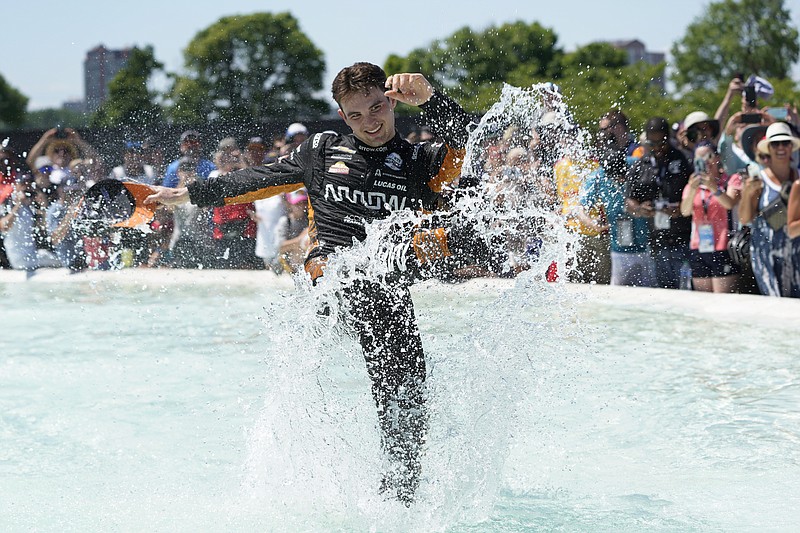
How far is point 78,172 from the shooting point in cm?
1159

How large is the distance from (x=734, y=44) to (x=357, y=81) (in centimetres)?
7168

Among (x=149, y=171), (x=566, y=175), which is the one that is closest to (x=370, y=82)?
(x=566, y=175)

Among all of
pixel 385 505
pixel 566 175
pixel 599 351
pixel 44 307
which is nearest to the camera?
pixel 385 505

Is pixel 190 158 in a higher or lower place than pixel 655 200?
higher

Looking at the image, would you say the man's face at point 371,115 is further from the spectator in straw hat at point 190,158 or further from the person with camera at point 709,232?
the spectator in straw hat at point 190,158

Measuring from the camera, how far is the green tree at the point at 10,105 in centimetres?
7956

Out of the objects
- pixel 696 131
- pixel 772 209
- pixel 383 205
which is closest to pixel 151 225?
pixel 696 131

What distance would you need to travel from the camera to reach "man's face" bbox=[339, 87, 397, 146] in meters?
3.80

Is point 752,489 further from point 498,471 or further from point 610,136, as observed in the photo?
point 610,136

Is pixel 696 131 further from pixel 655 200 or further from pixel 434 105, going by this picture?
pixel 434 105

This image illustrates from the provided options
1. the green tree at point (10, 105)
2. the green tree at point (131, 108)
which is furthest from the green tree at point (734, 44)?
the green tree at point (131, 108)

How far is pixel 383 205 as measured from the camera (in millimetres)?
3834

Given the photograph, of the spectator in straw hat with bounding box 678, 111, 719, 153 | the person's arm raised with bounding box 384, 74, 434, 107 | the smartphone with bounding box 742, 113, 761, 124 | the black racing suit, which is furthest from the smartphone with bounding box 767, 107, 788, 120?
the person's arm raised with bounding box 384, 74, 434, 107

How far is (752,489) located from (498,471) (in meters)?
0.96
